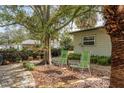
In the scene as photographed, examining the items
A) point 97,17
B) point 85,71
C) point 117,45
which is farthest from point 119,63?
point 97,17

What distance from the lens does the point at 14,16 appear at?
37.3 ft

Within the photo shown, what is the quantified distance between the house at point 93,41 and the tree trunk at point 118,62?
8.60m

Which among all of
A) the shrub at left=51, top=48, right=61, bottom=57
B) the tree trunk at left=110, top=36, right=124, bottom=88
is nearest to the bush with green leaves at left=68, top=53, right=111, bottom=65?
the shrub at left=51, top=48, right=61, bottom=57

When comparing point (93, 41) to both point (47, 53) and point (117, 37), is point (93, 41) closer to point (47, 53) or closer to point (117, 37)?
point (47, 53)

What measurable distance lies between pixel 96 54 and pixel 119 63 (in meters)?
9.68

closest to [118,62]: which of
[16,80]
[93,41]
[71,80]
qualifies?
[71,80]

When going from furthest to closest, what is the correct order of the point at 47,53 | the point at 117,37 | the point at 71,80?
1. the point at 47,53
2. the point at 71,80
3. the point at 117,37

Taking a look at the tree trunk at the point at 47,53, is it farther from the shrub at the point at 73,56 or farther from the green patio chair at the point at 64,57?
the shrub at the point at 73,56

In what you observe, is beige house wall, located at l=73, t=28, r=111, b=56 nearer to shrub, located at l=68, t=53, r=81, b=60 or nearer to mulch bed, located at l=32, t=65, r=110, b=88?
shrub, located at l=68, t=53, r=81, b=60

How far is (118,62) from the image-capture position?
443cm

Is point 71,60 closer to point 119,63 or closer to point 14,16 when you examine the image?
point 14,16

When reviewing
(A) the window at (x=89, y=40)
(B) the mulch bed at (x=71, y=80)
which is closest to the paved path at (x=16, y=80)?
(B) the mulch bed at (x=71, y=80)

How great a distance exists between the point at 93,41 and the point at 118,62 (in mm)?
10205

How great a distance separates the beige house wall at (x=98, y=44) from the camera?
13.5m
